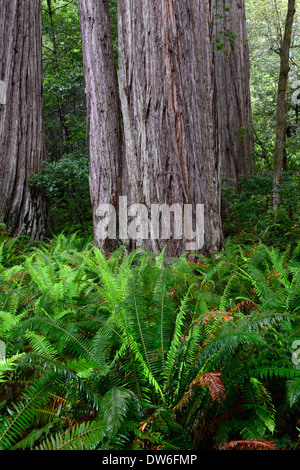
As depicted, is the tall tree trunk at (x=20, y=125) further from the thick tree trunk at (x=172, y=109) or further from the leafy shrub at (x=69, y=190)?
the thick tree trunk at (x=172, y=109)

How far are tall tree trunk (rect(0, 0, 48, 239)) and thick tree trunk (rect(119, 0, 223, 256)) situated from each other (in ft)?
9.93

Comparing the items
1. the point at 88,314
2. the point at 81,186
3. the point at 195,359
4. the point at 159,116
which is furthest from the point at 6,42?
the point at 195,359

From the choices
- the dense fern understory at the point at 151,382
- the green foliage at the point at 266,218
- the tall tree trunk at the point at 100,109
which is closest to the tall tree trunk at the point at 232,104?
the green foliage at the point at 266,218

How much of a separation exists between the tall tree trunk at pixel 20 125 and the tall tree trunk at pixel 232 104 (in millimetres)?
3339

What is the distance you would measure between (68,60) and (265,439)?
10044 millimetres

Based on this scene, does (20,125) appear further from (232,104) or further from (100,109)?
(232,104)

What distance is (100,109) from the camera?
4.79m

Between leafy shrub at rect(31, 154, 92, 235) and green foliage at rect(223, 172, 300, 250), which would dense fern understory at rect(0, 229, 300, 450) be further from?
leafy shrub at rect(31, 154, 92, 235)

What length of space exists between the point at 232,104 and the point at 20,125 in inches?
166

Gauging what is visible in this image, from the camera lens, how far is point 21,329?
5.98 ft

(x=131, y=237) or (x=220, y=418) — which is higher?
(x=131, y=237)

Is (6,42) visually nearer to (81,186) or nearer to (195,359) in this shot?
(81,186)

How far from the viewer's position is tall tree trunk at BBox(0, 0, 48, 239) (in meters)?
5.95

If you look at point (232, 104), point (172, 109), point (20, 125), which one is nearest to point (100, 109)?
point (172, 109)
